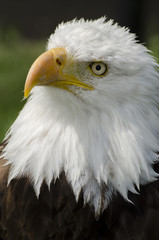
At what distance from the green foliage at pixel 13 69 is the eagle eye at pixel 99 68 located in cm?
335

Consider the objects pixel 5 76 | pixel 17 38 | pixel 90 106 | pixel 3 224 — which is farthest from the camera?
pixel 17 38

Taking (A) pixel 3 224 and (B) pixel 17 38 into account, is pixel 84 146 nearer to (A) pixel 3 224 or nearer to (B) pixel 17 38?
(A) pixel 3 224

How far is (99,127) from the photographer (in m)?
2.88

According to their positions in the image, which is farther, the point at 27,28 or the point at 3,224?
the point at 27,28

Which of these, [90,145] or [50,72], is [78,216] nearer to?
[90,145]

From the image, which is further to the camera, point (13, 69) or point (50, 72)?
point (13, 69)

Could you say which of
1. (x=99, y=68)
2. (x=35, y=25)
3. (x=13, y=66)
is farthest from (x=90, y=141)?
(x=35, y=25)

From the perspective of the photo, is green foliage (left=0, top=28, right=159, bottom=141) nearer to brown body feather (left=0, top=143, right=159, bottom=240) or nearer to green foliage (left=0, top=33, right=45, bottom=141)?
green foliage (left=0, top=33, right=45, bottom=141)

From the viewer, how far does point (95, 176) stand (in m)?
2.88

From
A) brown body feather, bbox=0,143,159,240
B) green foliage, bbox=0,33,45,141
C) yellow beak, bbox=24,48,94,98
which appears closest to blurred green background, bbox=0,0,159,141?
green foliage, bbox=0,33,45,141

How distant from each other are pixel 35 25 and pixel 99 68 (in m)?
7.58

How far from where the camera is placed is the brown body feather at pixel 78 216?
2943 millimetres

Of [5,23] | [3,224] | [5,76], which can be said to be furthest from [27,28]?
[3,224]

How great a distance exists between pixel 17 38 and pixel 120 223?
23.4 ft
